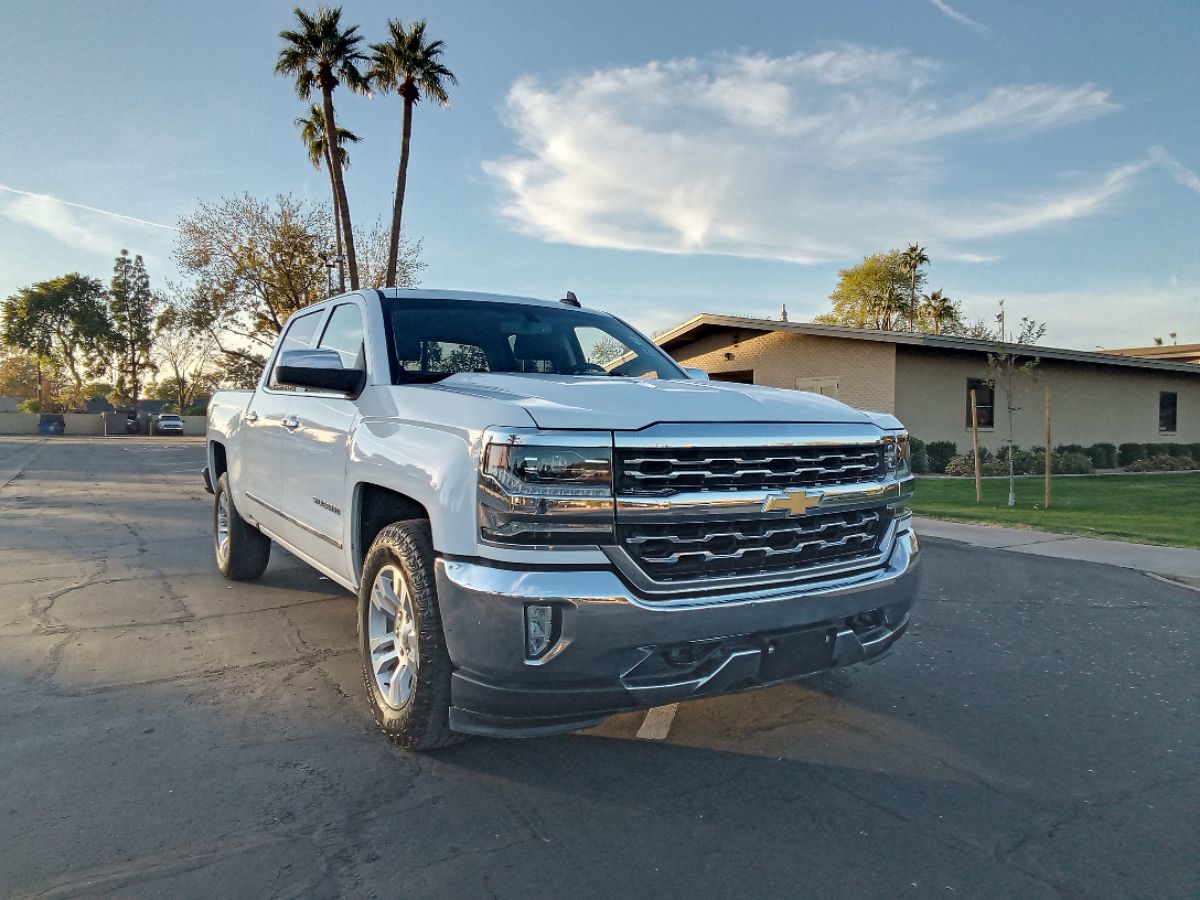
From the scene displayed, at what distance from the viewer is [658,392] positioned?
332 centimetres

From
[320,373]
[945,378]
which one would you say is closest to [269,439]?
[320,373]

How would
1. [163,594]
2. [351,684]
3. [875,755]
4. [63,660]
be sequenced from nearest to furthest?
[875,755] → [351,684] → [63,660] → [163,594]

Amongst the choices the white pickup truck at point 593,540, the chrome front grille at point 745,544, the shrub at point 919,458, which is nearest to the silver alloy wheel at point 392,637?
the white pickup truck at point 593,540

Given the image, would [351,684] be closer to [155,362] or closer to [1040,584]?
A: [1040,584]

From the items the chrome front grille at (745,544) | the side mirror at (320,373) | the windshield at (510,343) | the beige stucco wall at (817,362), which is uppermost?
the beige stucco wall at (817,362)

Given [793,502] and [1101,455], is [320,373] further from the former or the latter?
[1101,455]

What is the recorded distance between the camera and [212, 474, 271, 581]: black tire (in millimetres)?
6371

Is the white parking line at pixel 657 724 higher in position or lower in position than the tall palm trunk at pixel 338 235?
lower

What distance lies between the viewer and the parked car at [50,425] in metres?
61.7

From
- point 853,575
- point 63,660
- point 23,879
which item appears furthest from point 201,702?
point 853,575

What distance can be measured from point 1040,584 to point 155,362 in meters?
82.9

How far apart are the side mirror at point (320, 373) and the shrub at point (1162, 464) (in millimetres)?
26078

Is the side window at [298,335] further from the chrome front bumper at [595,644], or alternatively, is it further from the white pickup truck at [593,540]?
the chrome front bumper at [595,644]

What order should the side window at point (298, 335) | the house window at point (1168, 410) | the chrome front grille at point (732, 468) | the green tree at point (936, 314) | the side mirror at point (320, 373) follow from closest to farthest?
the chrome front grille at point (732, 468) < the side mirror at point (320, 373) < the side window at point (298, 335) < the house window at point (1168, 410) < the green tree at point (936, 314)
